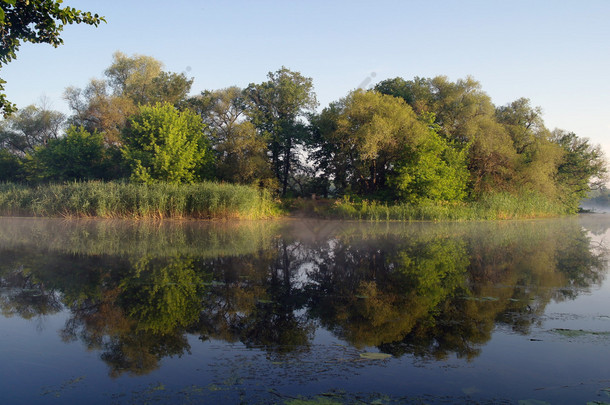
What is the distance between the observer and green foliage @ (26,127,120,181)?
36.2 metres

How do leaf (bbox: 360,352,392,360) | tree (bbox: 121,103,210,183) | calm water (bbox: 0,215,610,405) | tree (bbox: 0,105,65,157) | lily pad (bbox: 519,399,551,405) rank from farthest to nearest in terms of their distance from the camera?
tree (bbox: 0,105,65,157) < tree (bbox: 121,103,210,183) < leaf (bbox: 360,352,392,360) < calm water (bbox: 0,215,610,405) < lily pad (bbox: 519,399,551,405)

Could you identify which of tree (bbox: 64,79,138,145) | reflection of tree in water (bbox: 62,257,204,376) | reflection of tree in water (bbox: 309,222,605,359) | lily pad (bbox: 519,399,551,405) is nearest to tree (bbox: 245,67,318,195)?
tree (bbox: 64,79,138,145)

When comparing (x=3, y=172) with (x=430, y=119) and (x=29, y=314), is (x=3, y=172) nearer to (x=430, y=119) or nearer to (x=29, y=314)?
(x=430, y=119)

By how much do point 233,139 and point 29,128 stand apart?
2962cm

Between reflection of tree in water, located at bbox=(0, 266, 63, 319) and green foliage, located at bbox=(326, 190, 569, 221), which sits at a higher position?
green foliage, located at bbox=(326, 190, 569, 221)

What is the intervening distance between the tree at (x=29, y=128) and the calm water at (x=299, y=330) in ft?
143

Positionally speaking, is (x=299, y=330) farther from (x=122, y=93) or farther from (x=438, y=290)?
(x=122, y=93)

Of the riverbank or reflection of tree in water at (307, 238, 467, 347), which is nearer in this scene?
reflection of tree in water at (307, 238, 467, 347)

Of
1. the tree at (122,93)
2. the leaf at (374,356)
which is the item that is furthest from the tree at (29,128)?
the leaf at (374,356)

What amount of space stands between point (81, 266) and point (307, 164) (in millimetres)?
Result: 29109

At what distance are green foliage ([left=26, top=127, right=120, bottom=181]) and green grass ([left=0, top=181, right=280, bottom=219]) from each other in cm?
714

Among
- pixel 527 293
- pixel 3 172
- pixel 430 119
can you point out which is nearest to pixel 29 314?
pixel 527 293

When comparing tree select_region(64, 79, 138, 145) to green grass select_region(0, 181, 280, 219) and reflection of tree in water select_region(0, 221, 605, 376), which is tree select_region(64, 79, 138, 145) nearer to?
green grass select_region(0, 181, 280, 219)

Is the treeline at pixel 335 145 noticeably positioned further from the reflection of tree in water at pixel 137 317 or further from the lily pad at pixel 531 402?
the lily pad at pixel 531 402
